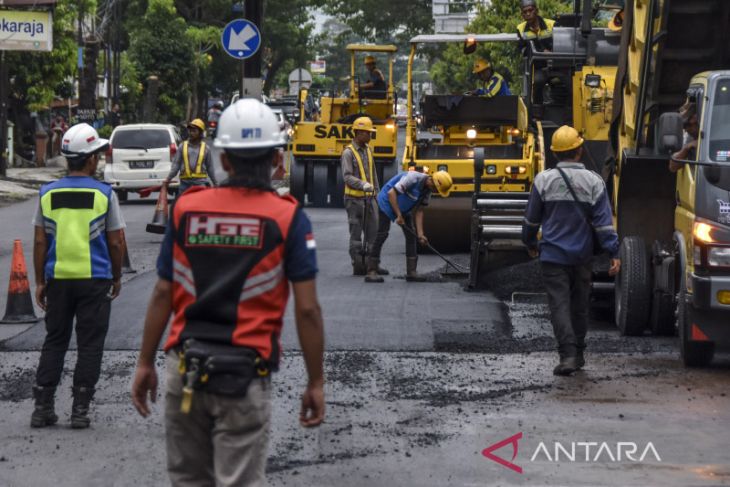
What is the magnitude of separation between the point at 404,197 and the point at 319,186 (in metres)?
11.2

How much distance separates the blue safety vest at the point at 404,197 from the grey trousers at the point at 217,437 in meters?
10.7

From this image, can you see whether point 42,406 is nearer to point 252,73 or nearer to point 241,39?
point 241,39

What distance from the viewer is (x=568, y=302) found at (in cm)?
999

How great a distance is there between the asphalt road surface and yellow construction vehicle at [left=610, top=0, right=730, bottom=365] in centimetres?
37

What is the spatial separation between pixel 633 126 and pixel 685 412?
14.0 ft

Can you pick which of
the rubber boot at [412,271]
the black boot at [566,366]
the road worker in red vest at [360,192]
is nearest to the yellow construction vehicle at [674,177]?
the black boot at [566,366]

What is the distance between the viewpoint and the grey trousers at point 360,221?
627 inches

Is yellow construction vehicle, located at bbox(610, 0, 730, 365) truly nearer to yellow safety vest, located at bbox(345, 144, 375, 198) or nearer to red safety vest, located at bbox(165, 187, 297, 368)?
yellow safety vest, located at bbox(345, 144, 375, 198)

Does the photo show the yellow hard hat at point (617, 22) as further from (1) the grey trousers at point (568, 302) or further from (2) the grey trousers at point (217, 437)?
(2) the grey trousers at point (217, 437)

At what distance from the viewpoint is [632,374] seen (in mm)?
9898

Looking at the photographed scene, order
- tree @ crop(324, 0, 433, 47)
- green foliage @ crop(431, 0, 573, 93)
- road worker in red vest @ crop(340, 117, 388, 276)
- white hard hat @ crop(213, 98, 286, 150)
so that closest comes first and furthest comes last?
white hard hat @ crop(213, 98, 286, 150) < road worker in red vest @ crop(340, 117, 388, 276) < green foliage @ crop(431, 0, 573, 93) < tree @ crop(324, 0, 433, 47)

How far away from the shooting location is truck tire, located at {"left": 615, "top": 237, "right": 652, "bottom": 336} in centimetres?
1155

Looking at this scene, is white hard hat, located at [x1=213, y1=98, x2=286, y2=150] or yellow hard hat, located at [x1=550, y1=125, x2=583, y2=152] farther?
yellow hard hat, located at [x1=550, y1=125, x2=583, y2=152]

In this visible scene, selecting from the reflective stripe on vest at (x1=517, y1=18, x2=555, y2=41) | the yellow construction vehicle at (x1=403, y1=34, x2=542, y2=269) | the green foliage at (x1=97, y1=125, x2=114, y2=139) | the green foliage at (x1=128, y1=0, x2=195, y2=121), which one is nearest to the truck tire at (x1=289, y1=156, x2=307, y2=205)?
the yellow construction vehicle at (x1=403, y1=34, x2=542, y2=269)
